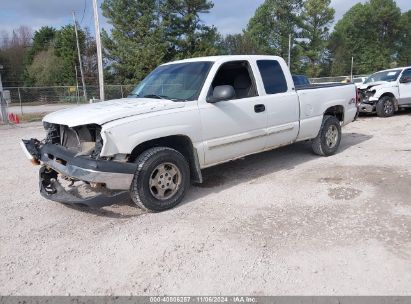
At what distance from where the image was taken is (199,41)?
40750 mm

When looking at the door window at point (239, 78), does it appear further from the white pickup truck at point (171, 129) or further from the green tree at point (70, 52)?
the green tree at point (70, 52)

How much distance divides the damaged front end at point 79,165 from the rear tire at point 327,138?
4127mm

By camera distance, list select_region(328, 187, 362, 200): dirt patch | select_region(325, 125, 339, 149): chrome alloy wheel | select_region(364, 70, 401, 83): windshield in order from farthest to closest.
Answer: select_region(364, 70, 401, 83): windshield < select_region(325, 125, 339, 149): chrome alloy wheel < select_region(328, 187, 362, 200): dirt patch

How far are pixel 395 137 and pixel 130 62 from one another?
34378 mm

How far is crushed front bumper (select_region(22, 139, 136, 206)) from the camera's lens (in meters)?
4.12

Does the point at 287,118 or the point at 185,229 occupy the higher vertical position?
the point at 287,118

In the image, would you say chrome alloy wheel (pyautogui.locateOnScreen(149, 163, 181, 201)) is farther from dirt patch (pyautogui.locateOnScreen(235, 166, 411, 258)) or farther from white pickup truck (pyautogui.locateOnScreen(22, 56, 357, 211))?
dirt patch (pyautogui.locateOnScreen(235, 166, 411, 258))

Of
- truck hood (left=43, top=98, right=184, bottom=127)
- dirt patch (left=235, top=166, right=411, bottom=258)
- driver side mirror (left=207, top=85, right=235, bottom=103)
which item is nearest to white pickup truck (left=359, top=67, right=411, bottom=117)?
dirt patch (left=235, top=166, right=411, bottom=258)

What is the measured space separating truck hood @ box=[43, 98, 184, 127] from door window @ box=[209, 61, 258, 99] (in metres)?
1.08

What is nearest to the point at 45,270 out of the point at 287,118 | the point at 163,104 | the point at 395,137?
the point at 163,104

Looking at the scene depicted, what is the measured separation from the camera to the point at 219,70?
215 inches

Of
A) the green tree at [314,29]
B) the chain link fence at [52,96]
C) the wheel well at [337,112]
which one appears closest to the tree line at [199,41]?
the green tree at [314,29]

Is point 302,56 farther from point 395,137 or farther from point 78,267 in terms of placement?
point 78,267

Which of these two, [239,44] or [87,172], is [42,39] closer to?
[239,44]
